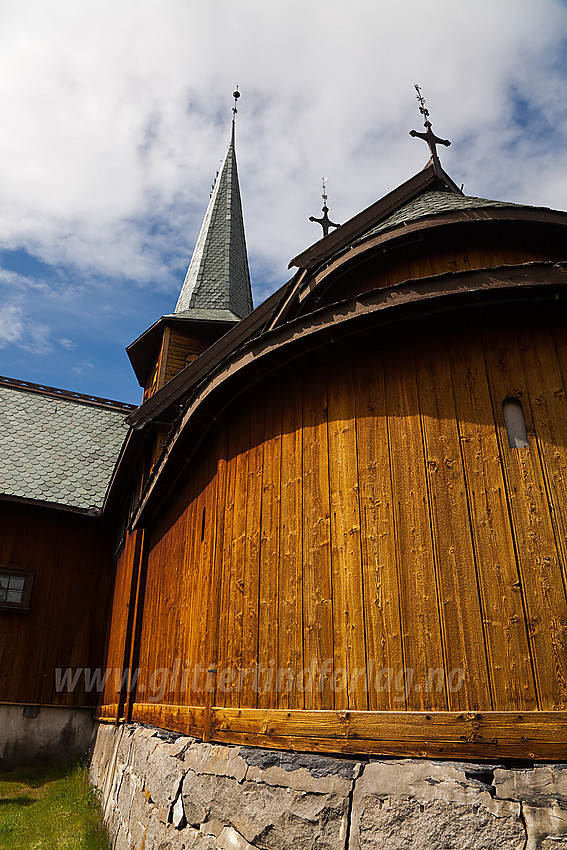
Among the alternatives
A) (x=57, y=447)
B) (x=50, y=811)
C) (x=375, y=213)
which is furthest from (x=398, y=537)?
(x=57, y=447)

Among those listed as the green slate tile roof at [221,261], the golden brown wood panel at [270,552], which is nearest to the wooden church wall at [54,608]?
the green slate tile roof at [221,261]

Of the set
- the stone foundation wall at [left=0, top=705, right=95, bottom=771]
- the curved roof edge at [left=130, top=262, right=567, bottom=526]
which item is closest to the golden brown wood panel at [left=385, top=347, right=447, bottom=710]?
the curved roof edge at [left=130, top=262, right=567, bottom=526]

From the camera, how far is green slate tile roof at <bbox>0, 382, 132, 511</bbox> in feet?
38.7

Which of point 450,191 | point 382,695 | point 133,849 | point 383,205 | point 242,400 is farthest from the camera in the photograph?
point 450,191

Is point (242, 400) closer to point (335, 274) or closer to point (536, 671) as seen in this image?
point (335, 274)

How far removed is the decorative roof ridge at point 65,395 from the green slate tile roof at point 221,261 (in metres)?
2.90

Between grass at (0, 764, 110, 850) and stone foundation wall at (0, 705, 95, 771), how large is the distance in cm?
24

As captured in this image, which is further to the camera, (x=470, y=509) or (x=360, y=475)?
(x=360, y=475)

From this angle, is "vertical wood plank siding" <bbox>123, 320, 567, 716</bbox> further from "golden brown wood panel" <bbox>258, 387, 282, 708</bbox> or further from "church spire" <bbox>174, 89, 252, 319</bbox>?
"church spire" <bbox>174, 89, 252, 319</bbox>

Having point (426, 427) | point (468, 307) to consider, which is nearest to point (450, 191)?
point (468, 307)

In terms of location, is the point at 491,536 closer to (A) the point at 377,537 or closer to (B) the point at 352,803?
(A) the point at 377,537

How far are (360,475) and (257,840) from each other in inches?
92.4

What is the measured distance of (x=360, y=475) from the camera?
430 cm

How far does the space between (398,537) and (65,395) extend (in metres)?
13.1
